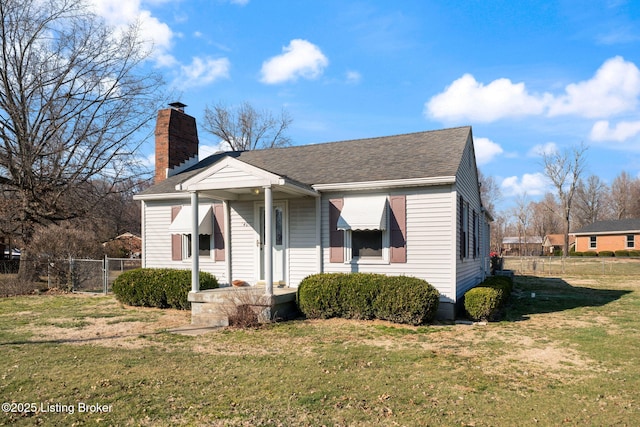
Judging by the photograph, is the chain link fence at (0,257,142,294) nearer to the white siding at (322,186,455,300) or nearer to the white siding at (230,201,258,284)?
the white siding at (230,201,258,284)

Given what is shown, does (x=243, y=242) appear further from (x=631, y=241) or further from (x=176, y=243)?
(x=631, y=241)

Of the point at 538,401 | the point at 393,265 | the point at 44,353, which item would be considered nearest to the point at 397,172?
the point at 393,265

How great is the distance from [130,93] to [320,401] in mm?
19184

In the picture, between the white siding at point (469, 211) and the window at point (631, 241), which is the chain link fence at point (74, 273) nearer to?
the white siding at point (469, 211)

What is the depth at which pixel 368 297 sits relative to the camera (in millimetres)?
9961

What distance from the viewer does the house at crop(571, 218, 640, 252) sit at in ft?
141

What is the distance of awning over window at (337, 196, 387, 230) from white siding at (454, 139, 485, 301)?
179cm

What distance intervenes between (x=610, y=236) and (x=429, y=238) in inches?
1712

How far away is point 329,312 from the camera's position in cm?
1031

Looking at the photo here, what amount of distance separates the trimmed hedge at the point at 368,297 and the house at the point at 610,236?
42.9 meters

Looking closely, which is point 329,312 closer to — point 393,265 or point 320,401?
point 393,265

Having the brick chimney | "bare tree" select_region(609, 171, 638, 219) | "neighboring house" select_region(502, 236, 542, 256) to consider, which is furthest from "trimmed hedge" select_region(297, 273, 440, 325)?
"bare tree" select_region(609, 171, 638, 219)

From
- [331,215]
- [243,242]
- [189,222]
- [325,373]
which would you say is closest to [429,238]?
[331,215]

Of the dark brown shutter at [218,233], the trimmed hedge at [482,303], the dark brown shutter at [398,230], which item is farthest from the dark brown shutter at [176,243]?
the trimmed hedge at [482,303]
